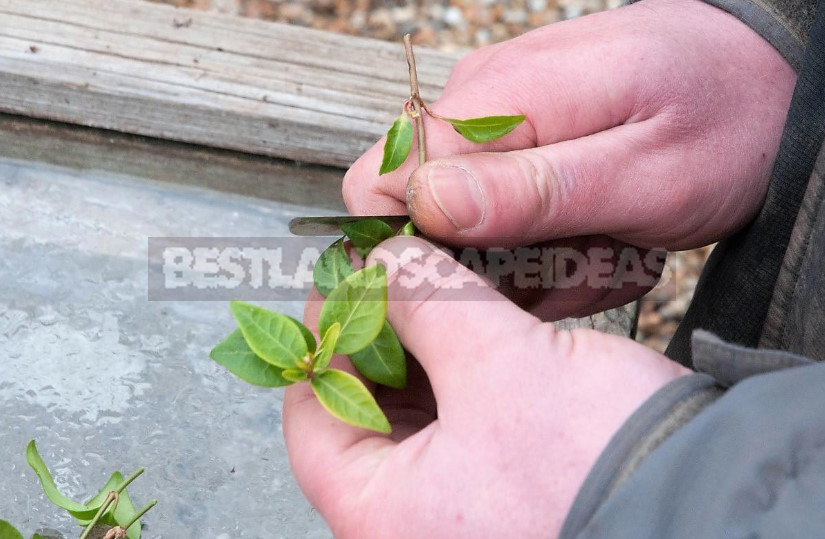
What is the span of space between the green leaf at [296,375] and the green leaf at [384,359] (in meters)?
0.05

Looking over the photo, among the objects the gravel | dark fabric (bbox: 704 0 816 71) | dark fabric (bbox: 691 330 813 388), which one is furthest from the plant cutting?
the gravel

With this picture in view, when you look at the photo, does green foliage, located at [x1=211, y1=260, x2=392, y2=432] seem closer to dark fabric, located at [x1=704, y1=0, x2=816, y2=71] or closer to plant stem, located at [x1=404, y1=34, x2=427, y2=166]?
plant stem, located at [x1=404, y1=34, x2=427, y2=166]

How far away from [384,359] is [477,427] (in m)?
0.12

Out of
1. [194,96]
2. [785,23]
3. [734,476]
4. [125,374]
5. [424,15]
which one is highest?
[785,23]

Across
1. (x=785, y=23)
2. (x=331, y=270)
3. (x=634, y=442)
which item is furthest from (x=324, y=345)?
(x=785, y=23)

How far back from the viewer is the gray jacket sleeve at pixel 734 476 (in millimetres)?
497

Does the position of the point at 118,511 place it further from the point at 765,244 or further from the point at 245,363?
the point at 765,244

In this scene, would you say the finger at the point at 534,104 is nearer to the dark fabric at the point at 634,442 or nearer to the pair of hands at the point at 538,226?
the pair of hands at the point at 538,226

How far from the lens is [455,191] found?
750mm

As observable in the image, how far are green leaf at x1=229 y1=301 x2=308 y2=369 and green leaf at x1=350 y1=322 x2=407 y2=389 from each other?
62 mm

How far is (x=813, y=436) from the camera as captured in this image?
1.66ft

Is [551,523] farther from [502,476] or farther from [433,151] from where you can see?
[433,151]

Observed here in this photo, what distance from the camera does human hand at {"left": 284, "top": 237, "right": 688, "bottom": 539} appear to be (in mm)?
569

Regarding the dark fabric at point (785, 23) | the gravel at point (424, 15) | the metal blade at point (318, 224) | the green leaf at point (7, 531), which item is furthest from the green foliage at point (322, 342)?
the gravel at point (424, 15)
